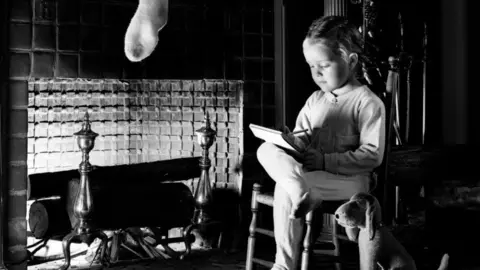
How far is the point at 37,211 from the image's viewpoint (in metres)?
3.02

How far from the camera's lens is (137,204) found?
3135 mm

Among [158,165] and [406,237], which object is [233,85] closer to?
[158,165]

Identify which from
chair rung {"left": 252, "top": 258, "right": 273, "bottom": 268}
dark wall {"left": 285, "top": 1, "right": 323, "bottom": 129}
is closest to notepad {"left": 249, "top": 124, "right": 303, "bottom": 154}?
chair rung {"left": 252, "top": 258, "right": 273, "bottom": 268}

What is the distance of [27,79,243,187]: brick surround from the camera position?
3.29 m

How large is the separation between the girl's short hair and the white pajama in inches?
5.2

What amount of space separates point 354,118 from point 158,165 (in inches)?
51.6

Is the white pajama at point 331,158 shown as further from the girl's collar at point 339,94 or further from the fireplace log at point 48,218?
the fireplace log at point 48,218

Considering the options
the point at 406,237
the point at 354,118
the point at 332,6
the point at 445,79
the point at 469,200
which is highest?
the point at 332,6

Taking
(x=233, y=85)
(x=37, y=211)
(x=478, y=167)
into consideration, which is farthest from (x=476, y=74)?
(x=37, y=211)

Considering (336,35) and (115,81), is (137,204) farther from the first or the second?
(336,35)

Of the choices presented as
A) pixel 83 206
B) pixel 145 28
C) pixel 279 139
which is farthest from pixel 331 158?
pixel 83 206

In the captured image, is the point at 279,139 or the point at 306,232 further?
the point at 306,232

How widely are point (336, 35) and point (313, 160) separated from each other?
37 cm

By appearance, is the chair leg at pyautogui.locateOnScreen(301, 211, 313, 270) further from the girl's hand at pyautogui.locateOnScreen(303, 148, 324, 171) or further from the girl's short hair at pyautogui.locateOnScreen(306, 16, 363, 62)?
the girl's short hair at pyautogui.locateOnScreen(306, 16, 363, 62)
